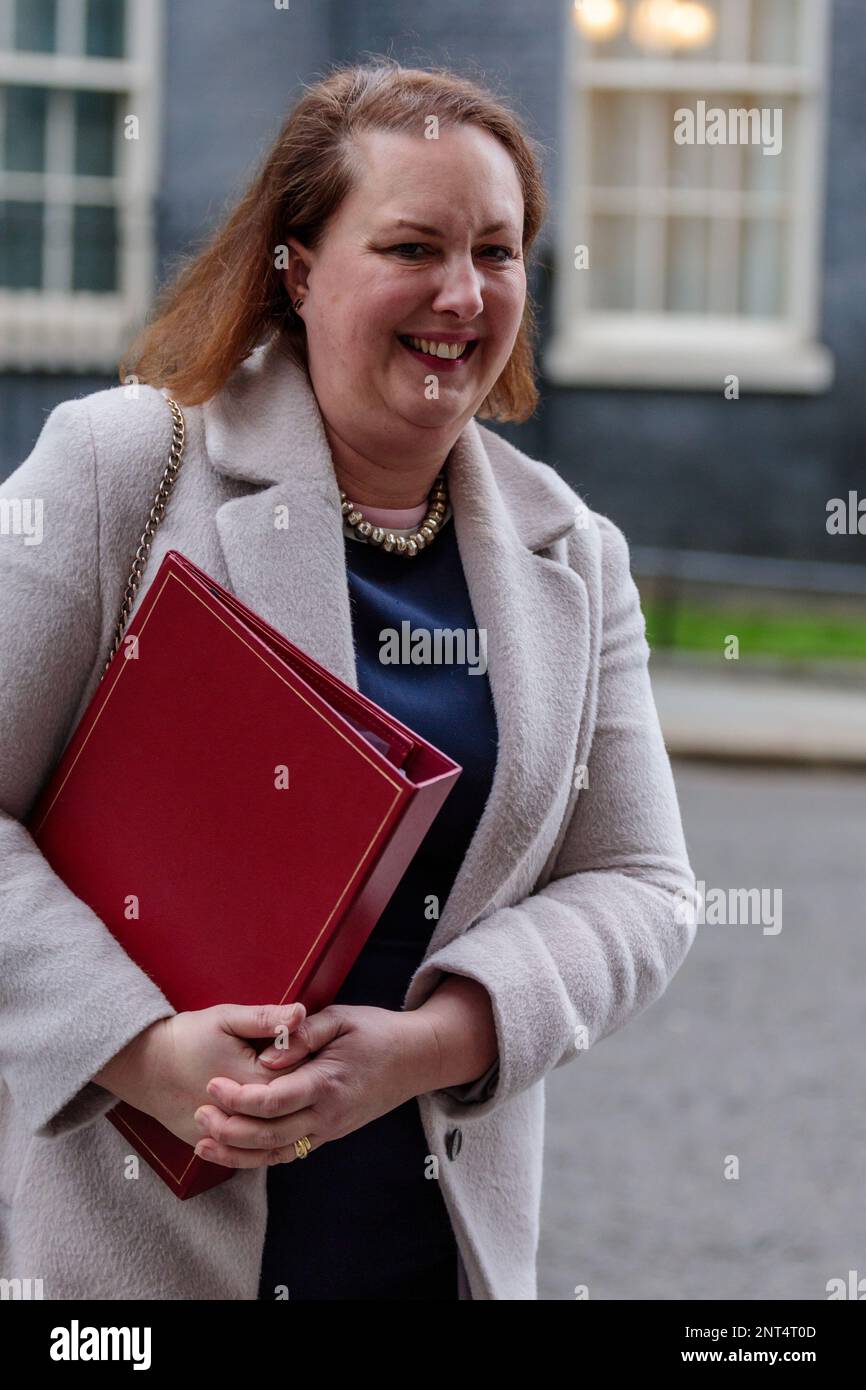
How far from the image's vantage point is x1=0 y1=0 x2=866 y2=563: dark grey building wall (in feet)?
38.0

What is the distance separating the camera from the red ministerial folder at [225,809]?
1.59 metres


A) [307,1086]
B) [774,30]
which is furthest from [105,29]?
[307,1086]

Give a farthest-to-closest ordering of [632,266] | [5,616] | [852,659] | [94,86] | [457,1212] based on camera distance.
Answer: [632,266] < [94,86] < [852,659] < [457,1212] < [5,616]

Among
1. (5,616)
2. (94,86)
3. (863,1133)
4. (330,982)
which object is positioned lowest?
(863,1133)

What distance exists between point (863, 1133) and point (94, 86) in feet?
29.9

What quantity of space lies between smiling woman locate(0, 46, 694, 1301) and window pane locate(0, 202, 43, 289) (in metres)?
10.1

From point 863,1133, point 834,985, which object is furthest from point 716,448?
point 863,1133

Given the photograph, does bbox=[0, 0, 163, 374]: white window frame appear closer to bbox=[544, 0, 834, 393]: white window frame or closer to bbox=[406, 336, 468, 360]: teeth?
bbox=[544, 0, 834, 393]: white window frame

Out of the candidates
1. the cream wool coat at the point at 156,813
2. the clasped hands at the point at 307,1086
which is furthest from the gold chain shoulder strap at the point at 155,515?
the clasped hands at the point at 307,1086

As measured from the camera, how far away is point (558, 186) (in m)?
12.1

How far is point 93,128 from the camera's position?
11672 mm

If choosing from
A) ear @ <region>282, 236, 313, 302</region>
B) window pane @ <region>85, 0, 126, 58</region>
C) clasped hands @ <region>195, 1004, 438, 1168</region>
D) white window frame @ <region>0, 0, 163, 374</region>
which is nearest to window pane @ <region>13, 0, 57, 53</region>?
white window frame @ <region>0, 0, 163, 374</region>
